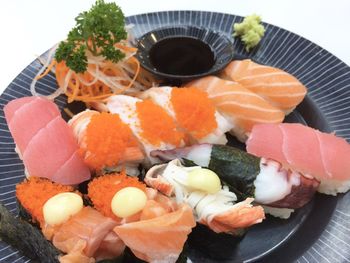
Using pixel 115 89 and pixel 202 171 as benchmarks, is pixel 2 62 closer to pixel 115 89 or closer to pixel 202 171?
pixel 115 89

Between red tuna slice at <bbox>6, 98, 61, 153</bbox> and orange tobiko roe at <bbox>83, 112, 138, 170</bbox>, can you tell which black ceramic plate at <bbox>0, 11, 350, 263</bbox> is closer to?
red tuna slice at <bbox>6, 98, 61, 153</bbox>

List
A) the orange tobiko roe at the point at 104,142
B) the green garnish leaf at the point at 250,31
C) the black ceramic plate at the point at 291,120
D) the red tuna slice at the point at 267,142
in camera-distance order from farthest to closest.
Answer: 1. the green garnish leaf at the point at 250,31
2. the red tuna slice at the point at 267,142
3. the orange tobiko roe at the point at 104,142
4. the black ceramic plate at the point at 291,120

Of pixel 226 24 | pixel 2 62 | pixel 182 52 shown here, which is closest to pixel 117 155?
pixel 182 52

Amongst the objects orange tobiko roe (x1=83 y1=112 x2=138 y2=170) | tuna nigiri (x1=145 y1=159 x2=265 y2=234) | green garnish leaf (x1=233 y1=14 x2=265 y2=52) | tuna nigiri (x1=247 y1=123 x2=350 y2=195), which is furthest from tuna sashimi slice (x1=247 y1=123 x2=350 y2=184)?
green garnish leaf (x1=233 y1=14 x2=265 y2=52)

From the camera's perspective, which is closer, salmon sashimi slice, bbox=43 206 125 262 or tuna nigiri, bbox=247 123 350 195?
salmon sashimi slice, bbox=43 206 125 262

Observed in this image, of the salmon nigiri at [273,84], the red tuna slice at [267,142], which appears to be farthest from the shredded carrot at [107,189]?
the salmon nigiri at [273,84]

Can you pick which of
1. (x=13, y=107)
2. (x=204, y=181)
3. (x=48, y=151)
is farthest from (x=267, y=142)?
(x=13, y=107)

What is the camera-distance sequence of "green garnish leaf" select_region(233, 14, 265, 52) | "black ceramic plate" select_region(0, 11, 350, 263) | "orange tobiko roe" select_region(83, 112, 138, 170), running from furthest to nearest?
"green garnish leaf" select_region(233, 14, 265, 52) < "orange tobiko roe" select_region(83, 112, 138, 170) < "black ceramic plate" select_region(0, 11, 350, 263)

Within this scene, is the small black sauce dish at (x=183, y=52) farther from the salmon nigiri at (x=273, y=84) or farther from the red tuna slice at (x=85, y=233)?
the red tuna slice at (x=85, y=233)
